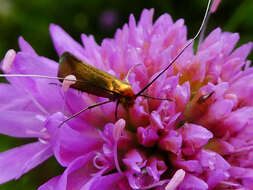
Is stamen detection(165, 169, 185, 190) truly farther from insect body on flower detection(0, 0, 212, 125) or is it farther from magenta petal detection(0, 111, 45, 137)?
magenta petal detection(0, 111, 45, 137)

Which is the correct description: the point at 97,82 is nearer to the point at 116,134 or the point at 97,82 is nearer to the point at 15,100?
the point at 116,134

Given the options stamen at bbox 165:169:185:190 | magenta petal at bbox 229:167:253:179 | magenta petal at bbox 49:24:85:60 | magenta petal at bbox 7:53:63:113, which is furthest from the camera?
magenta petal at bbox 49:24:85:60

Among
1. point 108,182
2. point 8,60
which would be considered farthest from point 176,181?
point 8,60

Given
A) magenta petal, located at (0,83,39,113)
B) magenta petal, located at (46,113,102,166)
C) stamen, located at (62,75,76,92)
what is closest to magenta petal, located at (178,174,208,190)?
magenta petal, located at (46,113,102,166)

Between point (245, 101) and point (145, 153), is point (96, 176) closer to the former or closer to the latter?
point (145, 153)

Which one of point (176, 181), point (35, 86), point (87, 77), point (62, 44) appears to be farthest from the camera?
point (62, 44)

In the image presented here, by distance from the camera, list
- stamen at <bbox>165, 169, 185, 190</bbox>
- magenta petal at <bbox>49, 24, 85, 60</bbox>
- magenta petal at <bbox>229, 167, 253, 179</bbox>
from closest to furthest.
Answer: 1. stamen at <bbox>165, 169, 185, 190</bbox>
2. magenta petal at <bbox>229, 167, 253, 179</bbox>
3. magenta petal at <bbox>49, 24, 85, 60</bbox>

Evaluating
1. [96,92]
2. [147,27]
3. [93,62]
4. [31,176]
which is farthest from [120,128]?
[31,176]
